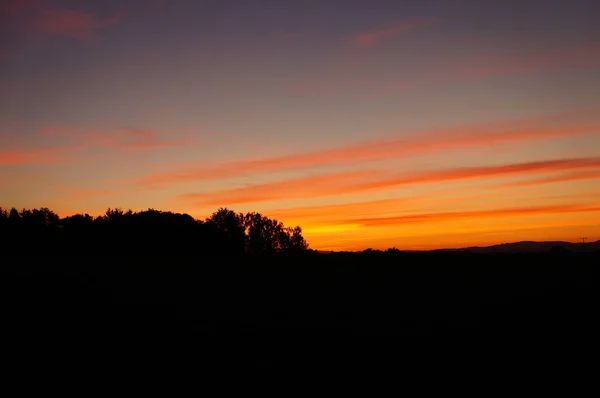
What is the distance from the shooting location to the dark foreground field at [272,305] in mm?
21109

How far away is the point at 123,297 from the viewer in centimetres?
2719

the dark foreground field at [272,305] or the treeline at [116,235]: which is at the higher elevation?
the treeline at [116,235]

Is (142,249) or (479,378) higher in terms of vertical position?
(142,249)

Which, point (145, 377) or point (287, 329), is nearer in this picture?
point (145, 377)

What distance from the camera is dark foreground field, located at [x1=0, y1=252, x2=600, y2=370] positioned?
21.1 m

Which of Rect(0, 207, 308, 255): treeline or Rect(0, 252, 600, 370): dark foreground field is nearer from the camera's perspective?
Rect(0, 252, 600, 370): dark foreground field

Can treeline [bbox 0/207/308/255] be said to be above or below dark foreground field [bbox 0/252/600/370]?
above

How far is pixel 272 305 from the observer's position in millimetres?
26969

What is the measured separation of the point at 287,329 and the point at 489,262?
99.2ft

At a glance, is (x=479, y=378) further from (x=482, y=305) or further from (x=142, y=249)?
(x=142, y=249)

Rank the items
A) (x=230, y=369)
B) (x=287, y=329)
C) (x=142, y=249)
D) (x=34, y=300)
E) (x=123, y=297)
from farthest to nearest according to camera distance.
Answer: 1. (x=142, y=249)
2. (x=123, y=297)
3. (x=34, y=300)
4. (x=287, y=329)
5. (x=230, y=369)

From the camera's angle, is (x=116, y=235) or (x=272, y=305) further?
(x=116, y=235)

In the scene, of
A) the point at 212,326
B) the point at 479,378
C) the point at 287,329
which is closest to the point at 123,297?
the point at 212,326

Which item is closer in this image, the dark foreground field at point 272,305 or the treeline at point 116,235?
the dark foreground field at point 272,305
